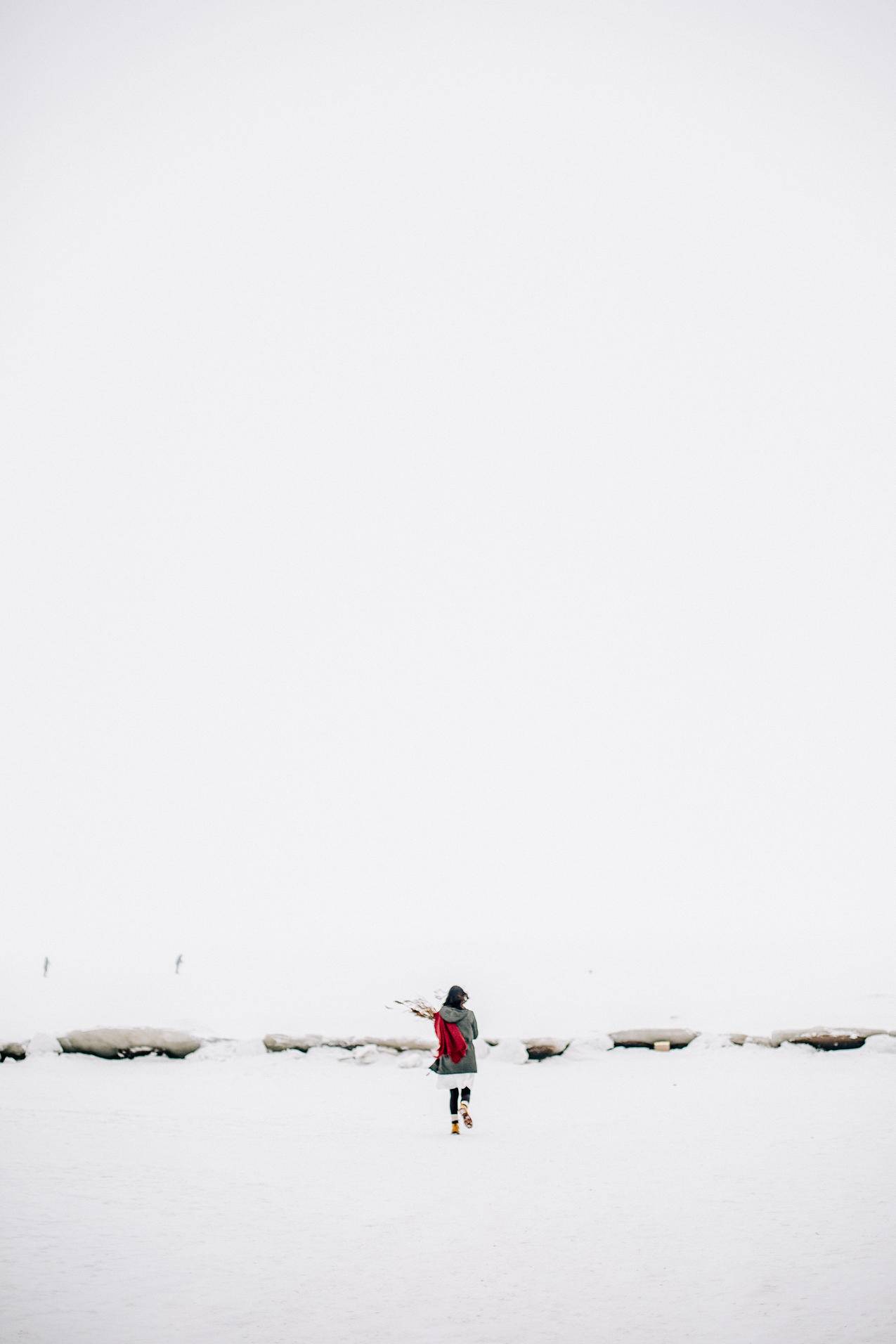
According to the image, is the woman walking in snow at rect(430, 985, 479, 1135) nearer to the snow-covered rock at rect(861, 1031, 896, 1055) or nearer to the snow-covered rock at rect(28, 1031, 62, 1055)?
the snow-covered rock at rect(861, 1031, 896, 1055)

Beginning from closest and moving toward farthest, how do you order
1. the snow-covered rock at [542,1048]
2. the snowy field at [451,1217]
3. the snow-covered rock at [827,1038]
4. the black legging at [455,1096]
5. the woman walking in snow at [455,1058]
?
the snowy field at [451,1217], the black legging at [455,1096], the woman walking in snow at [455,1058], the snow-covered rock at [827,1038], the snow-covered rock at [542,1048]

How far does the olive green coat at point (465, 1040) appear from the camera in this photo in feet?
42.1

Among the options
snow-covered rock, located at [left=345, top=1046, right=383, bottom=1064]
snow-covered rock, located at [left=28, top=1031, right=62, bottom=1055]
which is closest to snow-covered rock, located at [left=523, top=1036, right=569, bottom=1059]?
snow-covered rock, located at [left=345, top=1046, right=383, bottom=1064]

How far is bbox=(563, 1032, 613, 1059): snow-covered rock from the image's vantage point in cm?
1977

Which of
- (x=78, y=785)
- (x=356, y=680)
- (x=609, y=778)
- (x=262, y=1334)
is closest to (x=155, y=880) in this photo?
(x=78, y=785)

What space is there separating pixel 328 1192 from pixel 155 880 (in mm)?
56153

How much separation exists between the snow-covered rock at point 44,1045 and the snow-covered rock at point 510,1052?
10.8 metres

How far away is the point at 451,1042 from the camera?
506 inches

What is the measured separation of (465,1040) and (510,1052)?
302 inches

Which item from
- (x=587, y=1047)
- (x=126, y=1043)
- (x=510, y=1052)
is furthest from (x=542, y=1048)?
(x=126, y=1043)

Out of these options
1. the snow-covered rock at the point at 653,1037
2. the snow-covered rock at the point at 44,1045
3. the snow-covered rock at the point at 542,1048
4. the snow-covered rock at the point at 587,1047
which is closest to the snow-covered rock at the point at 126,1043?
the snow-covered rock at the point at 44,1045

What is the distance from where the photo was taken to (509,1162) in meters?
10.6

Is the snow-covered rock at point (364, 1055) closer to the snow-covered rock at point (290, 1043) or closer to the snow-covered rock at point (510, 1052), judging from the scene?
the snow-covered rock at point (290, 1043)

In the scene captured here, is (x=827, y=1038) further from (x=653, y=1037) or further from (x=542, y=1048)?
(x=542, y=1048)
